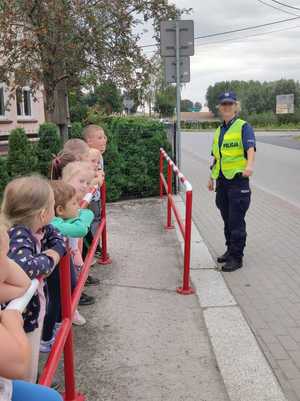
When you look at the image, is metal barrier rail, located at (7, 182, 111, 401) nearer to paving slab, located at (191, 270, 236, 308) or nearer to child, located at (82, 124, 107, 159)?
paving slab, located at (191, 270, 236, 308)

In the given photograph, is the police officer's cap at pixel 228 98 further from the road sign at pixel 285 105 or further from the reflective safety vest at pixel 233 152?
the road sign at pixel 285 105

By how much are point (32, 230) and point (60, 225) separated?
72 centimetres

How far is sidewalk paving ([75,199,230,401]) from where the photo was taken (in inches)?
117

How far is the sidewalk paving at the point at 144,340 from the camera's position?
2.98 metres

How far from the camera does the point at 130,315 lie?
→ 405 cm

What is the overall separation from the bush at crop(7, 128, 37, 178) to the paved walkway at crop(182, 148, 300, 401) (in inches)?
106

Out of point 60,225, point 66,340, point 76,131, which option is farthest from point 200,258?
point 76,131

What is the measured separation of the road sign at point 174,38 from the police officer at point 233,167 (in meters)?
4.20

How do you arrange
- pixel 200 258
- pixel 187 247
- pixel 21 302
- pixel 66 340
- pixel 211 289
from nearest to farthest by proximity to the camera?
pixel 21 302
pixel 66 340
pixel 187 247
pixel 211 289
pixel 200 258

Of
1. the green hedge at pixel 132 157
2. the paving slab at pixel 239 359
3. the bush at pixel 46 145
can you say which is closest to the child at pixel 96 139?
the paving slab at pixel 239 359

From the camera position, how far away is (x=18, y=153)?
7.35m

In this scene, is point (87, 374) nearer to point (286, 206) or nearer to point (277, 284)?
point (277, 284)

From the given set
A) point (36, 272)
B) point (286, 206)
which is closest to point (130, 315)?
point (36, 272)

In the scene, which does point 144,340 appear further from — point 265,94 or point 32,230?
point 265,94
